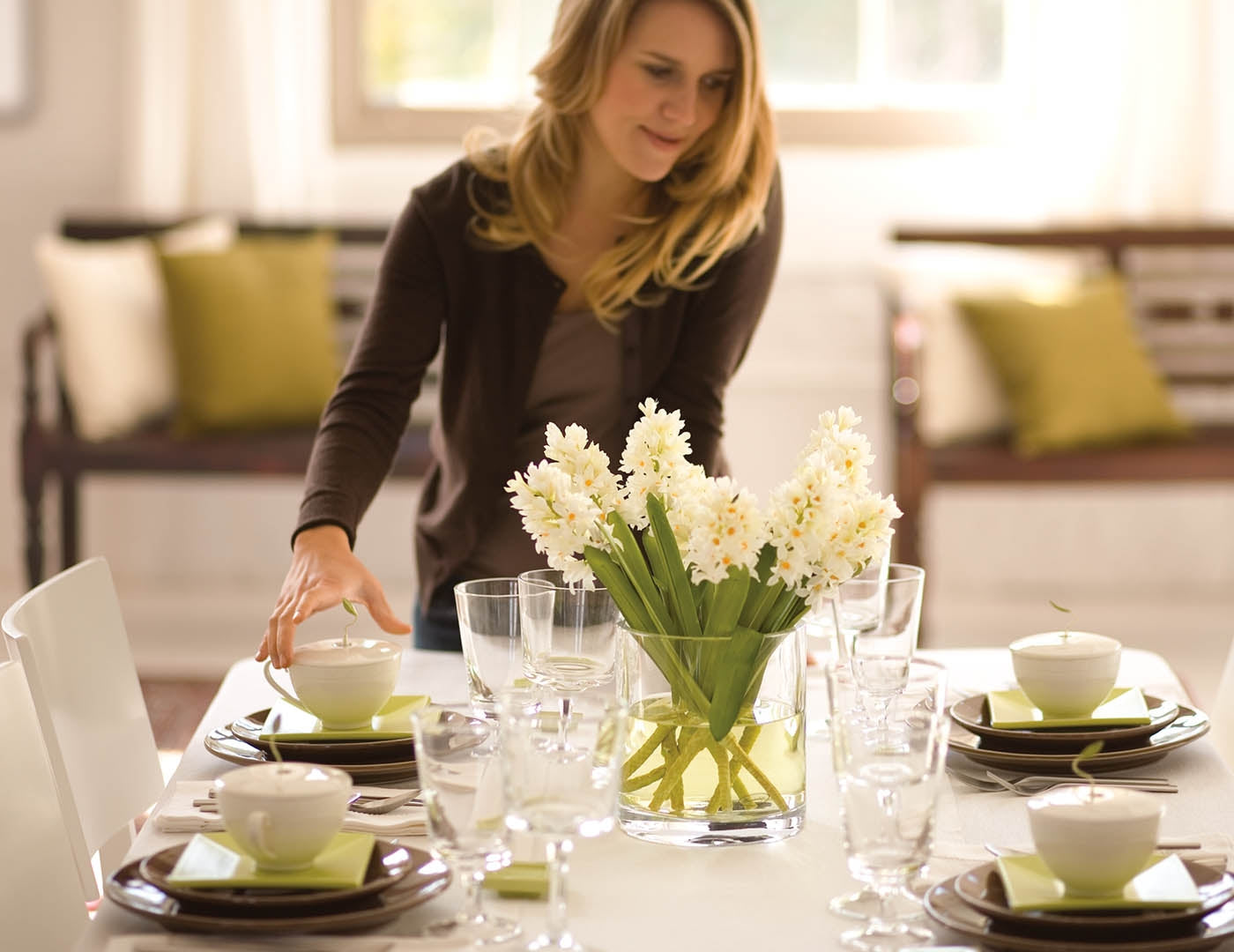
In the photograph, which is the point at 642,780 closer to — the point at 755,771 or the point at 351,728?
the point at 755,771

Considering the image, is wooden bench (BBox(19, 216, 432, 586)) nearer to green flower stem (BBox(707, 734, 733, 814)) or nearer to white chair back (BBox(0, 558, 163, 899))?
white chair back (BBox(0, 558, 163, 899))

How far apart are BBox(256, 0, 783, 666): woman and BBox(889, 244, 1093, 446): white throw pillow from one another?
1896 mm

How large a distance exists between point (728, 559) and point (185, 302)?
3.05 meters

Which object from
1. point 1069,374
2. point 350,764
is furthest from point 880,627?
point 1069,374

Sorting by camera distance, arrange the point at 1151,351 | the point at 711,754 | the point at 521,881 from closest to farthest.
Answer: the point at 521,881 < the point at 711,754 < the point at 1151,351

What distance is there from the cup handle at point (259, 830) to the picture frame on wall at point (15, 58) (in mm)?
3883

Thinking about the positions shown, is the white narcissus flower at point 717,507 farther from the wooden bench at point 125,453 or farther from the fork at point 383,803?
the wooden bench at point 125,453

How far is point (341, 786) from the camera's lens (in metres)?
1.21

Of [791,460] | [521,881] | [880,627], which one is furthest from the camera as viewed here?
[791,460]

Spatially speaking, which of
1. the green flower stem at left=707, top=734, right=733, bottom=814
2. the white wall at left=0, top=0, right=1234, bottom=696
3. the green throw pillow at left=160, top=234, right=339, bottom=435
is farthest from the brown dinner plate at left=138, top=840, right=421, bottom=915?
the white wall at left=0, top=0, right=1234, bottom=696

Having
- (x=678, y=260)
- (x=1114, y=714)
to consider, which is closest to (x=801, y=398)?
(x=678, y=260)

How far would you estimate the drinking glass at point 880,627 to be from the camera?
152 cm

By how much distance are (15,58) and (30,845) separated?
3.63 meters

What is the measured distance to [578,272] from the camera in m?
2.28
